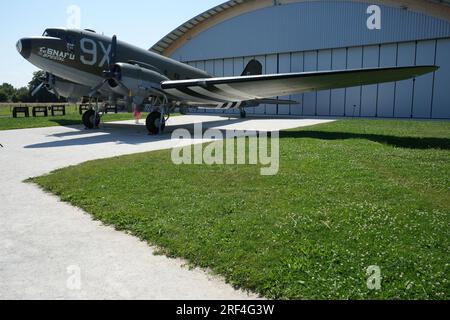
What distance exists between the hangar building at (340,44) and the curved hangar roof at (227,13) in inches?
2.6

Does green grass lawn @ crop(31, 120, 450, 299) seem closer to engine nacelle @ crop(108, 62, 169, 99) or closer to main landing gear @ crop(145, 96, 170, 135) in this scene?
engine nacelle @ crop(108, 62, 169, 99)

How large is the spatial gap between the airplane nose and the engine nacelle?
137 inches

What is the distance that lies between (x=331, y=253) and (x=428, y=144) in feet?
30.8

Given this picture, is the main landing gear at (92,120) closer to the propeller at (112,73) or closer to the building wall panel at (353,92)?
the propeller at (112,73)

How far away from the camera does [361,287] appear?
338cm

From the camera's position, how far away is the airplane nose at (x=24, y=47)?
14.5 metres

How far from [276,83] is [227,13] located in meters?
23.6

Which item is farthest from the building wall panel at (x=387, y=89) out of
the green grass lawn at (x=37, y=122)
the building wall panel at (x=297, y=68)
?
the green grass lawn at (x=37, y=122)

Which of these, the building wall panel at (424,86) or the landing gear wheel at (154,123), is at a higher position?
the building wall panel at (424,86)

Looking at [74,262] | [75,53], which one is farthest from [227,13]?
[74,262]

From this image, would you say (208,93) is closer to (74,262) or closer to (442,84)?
(74,262)

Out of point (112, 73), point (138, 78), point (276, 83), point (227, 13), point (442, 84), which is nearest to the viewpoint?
point (276, 83)

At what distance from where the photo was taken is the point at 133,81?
15.1 meters

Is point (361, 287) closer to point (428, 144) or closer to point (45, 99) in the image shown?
point (428, 144)
